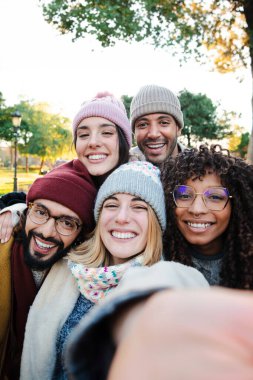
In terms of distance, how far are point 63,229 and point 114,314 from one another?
2131mm

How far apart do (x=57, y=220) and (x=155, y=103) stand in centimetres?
255

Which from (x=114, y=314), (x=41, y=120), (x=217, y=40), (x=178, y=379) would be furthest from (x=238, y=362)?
(x=41, y=120)

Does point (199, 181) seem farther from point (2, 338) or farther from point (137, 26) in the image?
point (137, 26)

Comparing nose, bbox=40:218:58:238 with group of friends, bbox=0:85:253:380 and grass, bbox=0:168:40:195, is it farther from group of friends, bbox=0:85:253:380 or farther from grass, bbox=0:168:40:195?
grass, bbox=0:168:40:195

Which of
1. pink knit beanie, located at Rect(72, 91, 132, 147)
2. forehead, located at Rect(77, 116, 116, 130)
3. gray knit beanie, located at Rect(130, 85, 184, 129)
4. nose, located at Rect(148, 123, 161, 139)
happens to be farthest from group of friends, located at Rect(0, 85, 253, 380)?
gray knit beanie, located at Rect(130, 85, 184, 129)

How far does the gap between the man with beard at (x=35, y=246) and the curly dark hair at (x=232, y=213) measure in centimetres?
72

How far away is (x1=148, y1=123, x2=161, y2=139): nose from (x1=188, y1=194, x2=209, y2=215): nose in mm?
1852

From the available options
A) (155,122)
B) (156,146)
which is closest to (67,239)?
(156,146)

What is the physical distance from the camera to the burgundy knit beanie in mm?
2852

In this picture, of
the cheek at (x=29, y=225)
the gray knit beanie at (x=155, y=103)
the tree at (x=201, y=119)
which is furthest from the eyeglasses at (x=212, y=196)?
the tree at (x=201, y=119)

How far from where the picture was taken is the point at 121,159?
354 centimetres

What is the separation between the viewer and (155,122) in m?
4.71

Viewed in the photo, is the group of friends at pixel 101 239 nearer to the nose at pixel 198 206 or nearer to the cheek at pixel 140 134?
the nose at pixel 198 206

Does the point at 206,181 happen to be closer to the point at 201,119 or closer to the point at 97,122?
the point at 97,122
